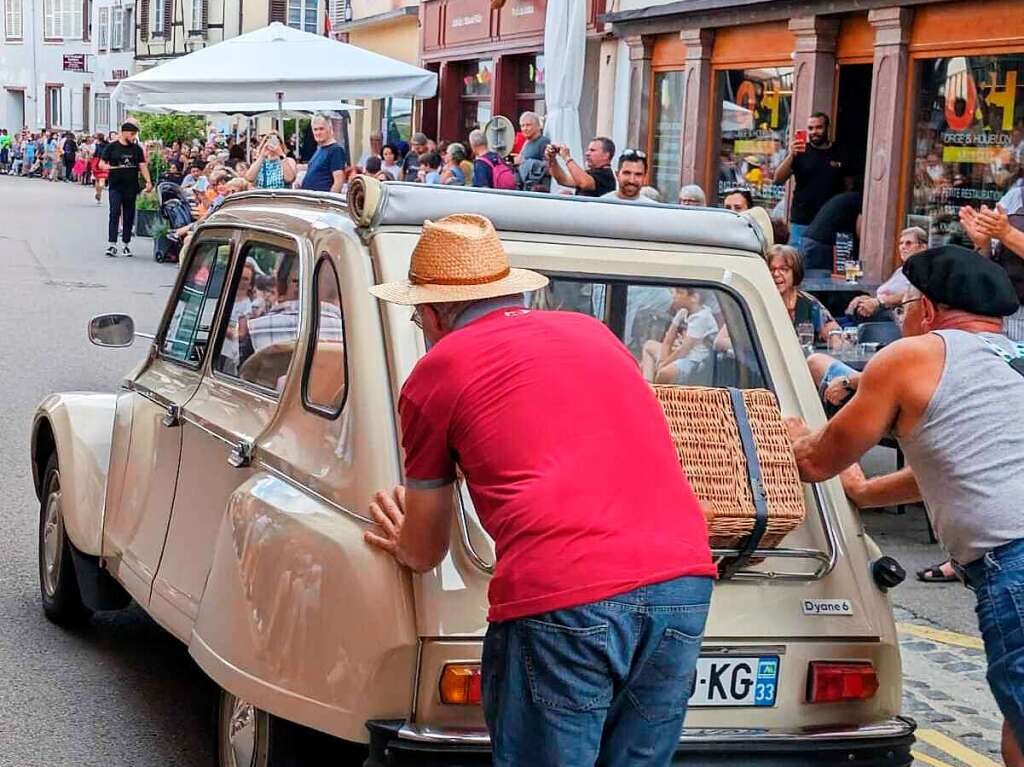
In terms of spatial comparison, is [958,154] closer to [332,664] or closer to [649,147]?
[649,147]

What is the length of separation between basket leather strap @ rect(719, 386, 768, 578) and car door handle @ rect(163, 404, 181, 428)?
1888 mm

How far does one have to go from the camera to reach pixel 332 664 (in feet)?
12.2

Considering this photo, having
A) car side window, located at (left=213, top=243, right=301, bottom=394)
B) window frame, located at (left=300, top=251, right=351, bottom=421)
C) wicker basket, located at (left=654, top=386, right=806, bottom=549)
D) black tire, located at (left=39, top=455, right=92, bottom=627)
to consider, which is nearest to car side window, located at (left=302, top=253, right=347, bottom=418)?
window frame, located at (left=300, top=251, right=351, bottom=421)

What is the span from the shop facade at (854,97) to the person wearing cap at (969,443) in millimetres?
10424

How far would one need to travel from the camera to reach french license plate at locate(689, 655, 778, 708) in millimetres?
3902

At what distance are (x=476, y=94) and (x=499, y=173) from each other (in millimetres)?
10088

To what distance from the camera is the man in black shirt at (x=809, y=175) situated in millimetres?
15258

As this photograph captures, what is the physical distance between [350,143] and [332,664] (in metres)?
33.8

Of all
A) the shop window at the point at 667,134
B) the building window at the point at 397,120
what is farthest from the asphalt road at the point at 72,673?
the building window at the point at 397,120

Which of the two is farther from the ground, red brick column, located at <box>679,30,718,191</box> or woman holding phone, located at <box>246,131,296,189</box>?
red brick column, located at <box>679,30,718,191</box>

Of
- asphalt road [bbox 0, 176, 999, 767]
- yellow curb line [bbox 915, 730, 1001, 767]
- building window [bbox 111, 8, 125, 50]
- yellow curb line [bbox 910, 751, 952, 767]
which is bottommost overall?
asphalt road [bbox 0, 176, 999, 767]

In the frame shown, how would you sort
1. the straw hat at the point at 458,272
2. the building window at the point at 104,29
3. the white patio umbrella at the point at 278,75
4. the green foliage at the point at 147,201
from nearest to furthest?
the straw hat at the point at 458,272, the white patio umbrella at the point at 278,75, the green foliage at the point at 147,201, the building window at the point at 104,29

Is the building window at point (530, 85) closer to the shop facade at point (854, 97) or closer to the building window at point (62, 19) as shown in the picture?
the shop facade at point (854, 97)

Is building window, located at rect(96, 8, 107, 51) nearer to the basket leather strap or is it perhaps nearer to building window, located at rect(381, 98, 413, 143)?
building window, located at rect(381, 98, 413, 143)
